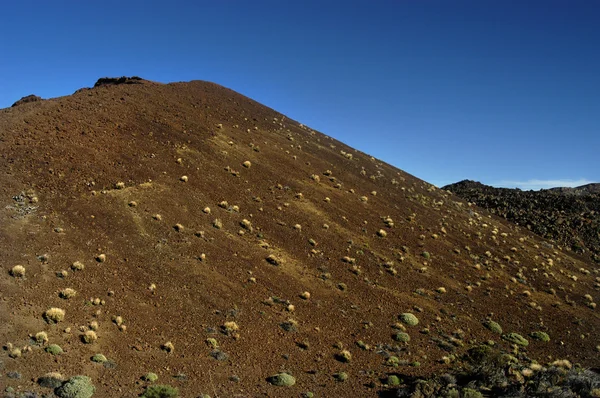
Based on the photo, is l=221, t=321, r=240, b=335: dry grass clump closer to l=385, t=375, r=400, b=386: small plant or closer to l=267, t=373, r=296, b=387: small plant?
l=267, t=373, r=296, b=387: small plant

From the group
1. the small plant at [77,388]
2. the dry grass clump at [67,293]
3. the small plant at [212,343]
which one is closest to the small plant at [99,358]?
the small plant at [77,388]

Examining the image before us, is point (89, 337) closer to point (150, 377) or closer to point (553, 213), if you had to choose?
point (150, 377)

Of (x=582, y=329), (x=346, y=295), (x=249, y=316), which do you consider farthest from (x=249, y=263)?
(x=582, y=329)

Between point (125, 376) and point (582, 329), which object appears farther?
point (582, 329)

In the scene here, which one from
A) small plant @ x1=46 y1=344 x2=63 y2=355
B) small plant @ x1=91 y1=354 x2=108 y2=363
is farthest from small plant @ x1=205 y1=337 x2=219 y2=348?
small plant @ x1=46 y1=344 x2=63 y2=355

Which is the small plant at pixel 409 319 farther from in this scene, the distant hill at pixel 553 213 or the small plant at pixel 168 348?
the distant hill at pixel 553 213

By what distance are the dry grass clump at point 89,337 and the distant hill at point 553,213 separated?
66982mm

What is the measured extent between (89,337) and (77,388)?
384 cm

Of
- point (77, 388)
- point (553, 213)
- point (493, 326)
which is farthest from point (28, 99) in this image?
point (553, 213)

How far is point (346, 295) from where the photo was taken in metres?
31.7

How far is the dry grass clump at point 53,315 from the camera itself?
20719mm

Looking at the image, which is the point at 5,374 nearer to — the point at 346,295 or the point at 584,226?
the point at 346,295

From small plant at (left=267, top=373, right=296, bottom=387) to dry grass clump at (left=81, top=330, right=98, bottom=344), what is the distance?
390 inches

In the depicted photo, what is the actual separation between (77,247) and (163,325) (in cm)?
923
